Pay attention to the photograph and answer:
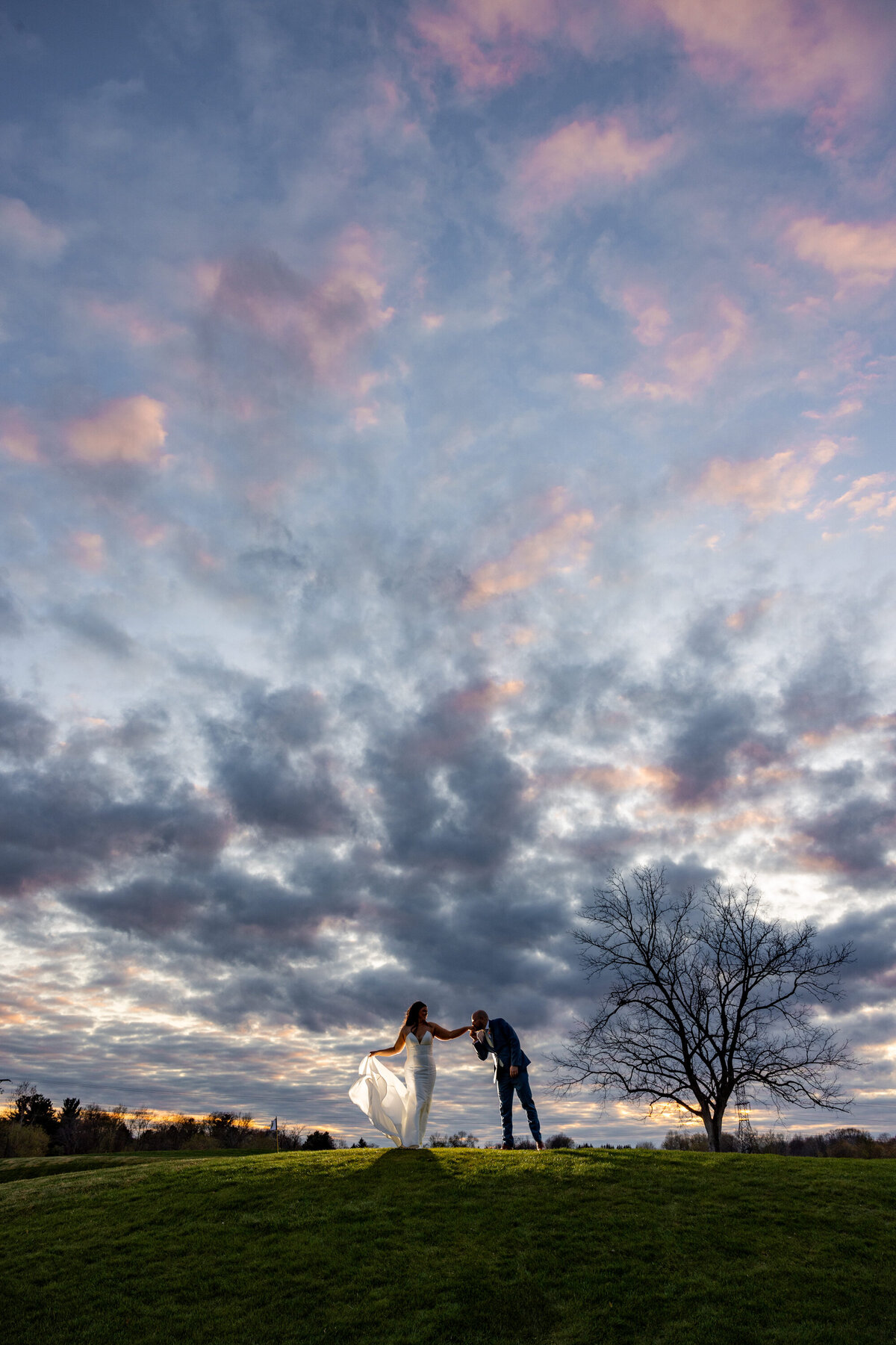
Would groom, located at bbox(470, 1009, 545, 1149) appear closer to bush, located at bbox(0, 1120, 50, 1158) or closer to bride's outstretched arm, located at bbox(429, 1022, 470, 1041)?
bride's outstretched arm, located at bbox(429, 1022, 470, 1041)

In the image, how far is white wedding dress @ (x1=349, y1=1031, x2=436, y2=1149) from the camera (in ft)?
57.3

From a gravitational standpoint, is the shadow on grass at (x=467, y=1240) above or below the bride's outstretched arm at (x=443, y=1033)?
below

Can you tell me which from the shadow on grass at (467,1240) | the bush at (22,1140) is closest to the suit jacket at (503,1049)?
the shadow on grass at (467,1240)

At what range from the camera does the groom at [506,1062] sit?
58.6 feet

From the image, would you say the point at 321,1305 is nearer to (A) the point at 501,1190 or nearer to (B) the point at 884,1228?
(A) the point at 501,1190

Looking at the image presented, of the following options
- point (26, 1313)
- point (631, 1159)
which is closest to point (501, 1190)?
point (631, 1159)

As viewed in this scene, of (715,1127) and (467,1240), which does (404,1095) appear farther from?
(715,1127)

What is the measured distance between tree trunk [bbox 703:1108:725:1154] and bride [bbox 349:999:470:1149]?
1805 centimetres

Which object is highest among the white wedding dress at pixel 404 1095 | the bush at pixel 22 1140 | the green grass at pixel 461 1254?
the white wedding dress at pixel 404 1095

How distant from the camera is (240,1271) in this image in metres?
11.8

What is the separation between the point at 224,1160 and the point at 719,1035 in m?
20.9

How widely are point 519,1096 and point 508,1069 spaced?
2.47 feet

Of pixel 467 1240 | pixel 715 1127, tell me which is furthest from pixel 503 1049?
pixel 715 1127

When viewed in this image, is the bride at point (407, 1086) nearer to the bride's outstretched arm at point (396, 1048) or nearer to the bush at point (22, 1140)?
the bride's outstretched arm at point (396, 1048)
